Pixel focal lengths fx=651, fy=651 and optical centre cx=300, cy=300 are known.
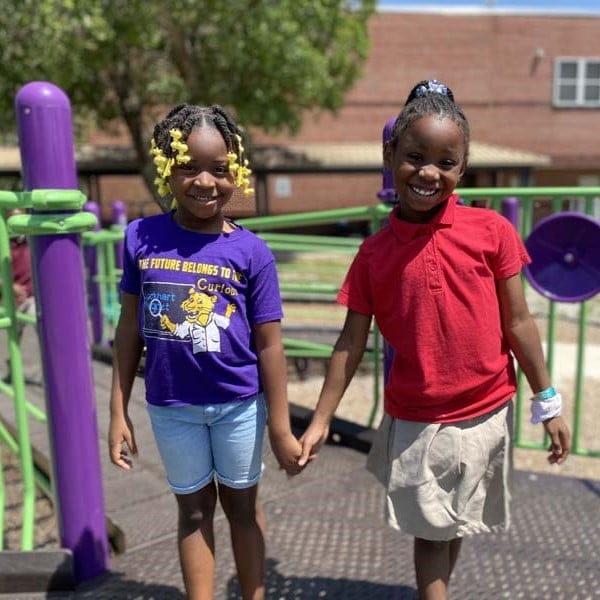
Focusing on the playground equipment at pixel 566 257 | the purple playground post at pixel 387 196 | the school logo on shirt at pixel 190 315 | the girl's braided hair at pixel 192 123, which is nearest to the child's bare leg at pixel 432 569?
the purple playground post at pixel 387 196

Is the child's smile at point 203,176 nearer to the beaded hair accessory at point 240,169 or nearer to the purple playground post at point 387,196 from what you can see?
the beaded hair accessory at point 240,169

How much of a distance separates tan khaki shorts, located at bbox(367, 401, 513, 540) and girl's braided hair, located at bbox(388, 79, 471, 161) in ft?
2.50

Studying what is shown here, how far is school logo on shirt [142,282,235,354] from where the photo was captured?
169 cm

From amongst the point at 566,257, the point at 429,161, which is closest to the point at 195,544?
the point at 429,161

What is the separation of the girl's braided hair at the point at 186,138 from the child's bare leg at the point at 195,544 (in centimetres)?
88

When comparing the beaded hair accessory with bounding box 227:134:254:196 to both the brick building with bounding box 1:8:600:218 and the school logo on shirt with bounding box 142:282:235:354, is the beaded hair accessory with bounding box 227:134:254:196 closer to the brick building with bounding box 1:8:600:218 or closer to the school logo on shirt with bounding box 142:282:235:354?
the school logo on shirt with bounding box 142:282:235:354

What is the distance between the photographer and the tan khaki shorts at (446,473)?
1754 mm

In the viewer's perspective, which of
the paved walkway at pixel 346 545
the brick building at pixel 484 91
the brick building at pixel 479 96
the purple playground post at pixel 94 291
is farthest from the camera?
the brick building at pixel 484 91

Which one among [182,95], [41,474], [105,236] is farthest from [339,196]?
[41,474]

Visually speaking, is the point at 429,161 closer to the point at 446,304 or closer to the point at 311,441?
the point at 446,304

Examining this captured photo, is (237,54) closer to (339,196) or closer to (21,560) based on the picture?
(339,196)

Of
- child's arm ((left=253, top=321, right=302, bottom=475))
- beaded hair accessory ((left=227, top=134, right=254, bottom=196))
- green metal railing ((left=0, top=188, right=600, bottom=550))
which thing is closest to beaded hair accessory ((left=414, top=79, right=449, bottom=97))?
beaded hair accessory ((left=227, top=134, right=254, bottom=196))

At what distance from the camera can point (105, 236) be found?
5879mm

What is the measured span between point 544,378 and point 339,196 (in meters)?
21.1
